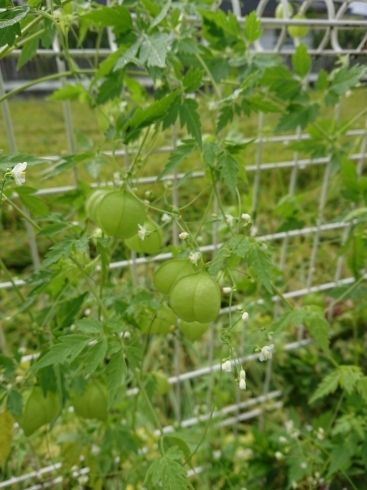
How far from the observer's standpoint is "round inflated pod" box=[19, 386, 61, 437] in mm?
716

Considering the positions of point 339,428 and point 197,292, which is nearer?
point 197,292

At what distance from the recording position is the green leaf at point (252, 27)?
2.49 ft

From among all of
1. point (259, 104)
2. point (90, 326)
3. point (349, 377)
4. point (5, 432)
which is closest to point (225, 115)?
point (259, 104)

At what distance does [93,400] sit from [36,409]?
9 centimetres

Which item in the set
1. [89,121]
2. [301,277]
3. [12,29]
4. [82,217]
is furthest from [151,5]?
[89,121]

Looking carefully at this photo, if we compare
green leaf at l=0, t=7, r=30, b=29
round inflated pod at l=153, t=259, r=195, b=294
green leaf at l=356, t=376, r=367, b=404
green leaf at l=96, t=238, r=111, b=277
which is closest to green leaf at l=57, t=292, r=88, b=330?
green leaf at l=96, t=238, r=111, b=277

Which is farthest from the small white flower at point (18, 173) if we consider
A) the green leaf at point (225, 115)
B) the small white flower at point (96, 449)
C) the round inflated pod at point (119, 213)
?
the small white flower at point (96, 449)

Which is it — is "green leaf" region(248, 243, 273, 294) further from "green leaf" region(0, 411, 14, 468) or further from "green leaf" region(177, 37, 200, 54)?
"green leaf" region(0, 411, 14, 468)

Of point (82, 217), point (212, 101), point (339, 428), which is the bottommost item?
point (339, 428)

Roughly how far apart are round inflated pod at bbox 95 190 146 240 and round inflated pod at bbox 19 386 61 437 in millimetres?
307

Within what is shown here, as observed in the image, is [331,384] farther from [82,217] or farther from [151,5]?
[151,5]

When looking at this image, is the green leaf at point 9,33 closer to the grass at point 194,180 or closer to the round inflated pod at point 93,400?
the round inflated pod at point 93,400

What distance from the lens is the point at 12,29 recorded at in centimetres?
54

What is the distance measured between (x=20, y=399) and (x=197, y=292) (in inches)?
14.4
